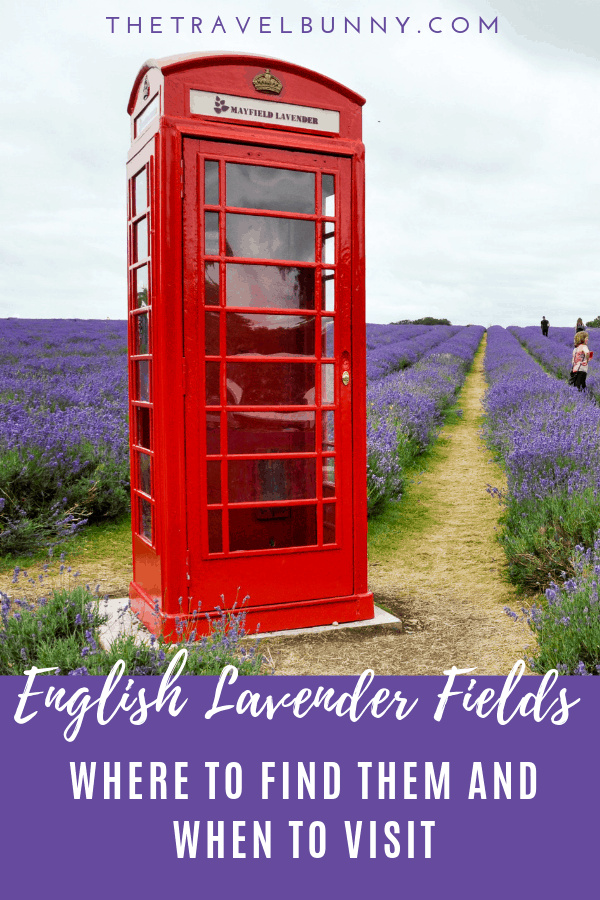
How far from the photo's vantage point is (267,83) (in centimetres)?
374

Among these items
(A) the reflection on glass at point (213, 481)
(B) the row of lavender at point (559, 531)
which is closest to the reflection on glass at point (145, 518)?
(A) the reflection on glass at point (213, 481)

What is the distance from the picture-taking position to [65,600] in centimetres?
342

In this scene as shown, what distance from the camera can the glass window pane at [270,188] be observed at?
3.74 meters

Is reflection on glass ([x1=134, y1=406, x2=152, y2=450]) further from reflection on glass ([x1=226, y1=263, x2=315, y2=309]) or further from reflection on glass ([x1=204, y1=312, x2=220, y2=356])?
reflection on glass ([x1=226, y1=263, x2=315, y2=309])

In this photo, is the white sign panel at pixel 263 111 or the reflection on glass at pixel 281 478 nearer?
the white sign panel at pixel 263 111

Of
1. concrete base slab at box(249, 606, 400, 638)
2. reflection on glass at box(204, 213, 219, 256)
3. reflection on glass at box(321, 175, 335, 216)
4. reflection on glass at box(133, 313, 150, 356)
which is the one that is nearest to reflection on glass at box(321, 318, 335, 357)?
reflection on glass at box(321, 175, 335, 216)

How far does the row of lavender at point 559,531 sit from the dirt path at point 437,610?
0.68ft

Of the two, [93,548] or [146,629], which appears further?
[93,548]

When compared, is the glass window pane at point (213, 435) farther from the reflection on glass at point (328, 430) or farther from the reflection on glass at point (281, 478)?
the reflection on glass at point (328, 430)

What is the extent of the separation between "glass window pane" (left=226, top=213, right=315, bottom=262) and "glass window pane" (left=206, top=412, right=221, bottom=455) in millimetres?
858

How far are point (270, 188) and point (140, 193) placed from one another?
724mm

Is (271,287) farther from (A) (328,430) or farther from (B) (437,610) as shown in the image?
(B) (437,610)

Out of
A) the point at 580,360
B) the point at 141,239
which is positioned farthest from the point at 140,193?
the point at 580,360

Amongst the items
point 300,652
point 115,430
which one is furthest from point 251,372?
point 115,430
